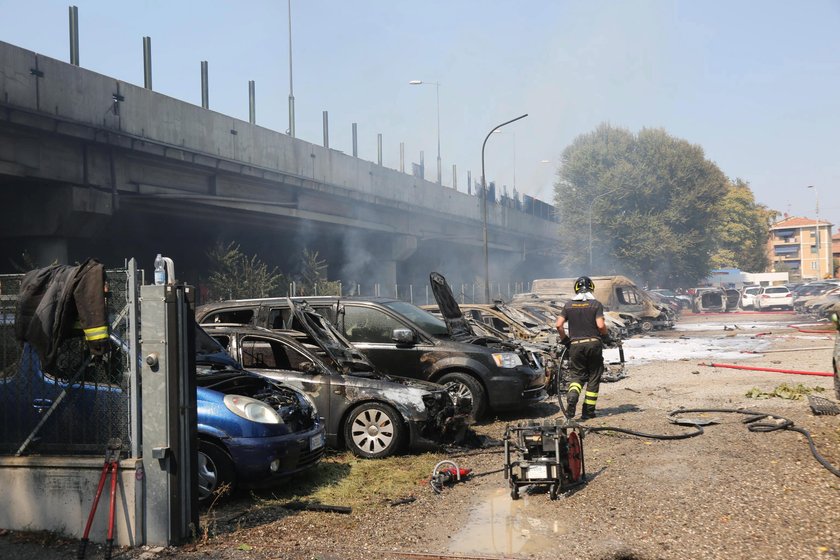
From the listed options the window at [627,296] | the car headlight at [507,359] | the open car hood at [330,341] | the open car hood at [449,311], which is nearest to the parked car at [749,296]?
the window at [627,296]

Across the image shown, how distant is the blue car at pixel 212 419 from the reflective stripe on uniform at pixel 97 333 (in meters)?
0.32

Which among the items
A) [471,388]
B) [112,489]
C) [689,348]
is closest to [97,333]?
[112,489]

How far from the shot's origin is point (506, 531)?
5.33m

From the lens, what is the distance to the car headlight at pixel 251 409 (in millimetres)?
6203

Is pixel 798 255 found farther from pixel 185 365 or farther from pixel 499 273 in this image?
pixel 185 365

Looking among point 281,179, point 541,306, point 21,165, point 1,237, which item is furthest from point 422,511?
point 281,179

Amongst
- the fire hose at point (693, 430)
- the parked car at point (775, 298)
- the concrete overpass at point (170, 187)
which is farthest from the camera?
the parked car at point (775, 298)

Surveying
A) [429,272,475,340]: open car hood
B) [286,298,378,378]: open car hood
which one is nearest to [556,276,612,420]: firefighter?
[429,272,475,340]: open car hood

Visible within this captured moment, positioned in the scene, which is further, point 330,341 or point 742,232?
point 742,232

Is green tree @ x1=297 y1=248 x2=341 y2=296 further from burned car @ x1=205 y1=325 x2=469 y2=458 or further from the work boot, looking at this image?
burned car @ x1=205 y1=325 x2=469 y2=458

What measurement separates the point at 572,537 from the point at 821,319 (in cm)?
2918

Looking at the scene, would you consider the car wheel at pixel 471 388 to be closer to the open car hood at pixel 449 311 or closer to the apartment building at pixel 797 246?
the open car hood at pixel 449 311

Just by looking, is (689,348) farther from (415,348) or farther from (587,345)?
(415,348)

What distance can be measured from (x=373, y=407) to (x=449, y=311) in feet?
10.6
